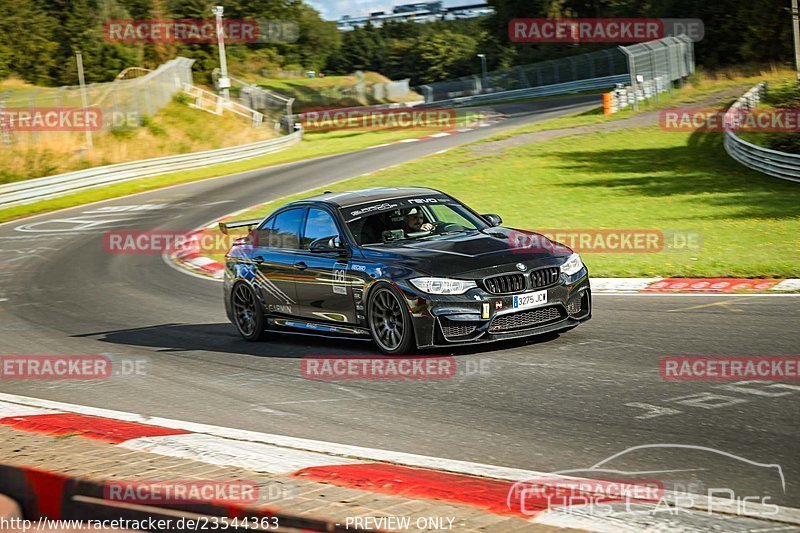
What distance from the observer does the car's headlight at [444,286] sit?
351 inches

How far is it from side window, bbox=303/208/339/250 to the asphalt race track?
1.13m

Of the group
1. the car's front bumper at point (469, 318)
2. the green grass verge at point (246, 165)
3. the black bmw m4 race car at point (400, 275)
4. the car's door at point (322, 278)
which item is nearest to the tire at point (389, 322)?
the black bmw m4 race car at point (400, 275)

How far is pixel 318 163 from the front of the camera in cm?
3934

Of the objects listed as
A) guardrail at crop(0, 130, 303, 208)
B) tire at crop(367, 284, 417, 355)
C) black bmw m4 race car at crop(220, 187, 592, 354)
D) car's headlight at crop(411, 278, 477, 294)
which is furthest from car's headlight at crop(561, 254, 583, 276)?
guardrail at crop(0, 130, 303, 208)

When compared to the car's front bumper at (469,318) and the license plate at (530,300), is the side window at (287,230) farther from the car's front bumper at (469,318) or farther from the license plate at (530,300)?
the license plate at (530,300)

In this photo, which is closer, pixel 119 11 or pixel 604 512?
pixel 604 512

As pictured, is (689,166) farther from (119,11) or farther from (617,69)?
(119,11)

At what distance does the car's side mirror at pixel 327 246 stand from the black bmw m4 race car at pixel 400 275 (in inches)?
0.5

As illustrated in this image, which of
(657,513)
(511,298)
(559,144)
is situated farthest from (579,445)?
(559,144)

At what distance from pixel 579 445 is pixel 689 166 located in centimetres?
2389

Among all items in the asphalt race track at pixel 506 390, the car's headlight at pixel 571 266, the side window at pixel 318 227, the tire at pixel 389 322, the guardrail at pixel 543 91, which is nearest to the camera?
the asphalt race track at pixel 506 390

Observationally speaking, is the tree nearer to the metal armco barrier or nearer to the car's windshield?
the car's windshield

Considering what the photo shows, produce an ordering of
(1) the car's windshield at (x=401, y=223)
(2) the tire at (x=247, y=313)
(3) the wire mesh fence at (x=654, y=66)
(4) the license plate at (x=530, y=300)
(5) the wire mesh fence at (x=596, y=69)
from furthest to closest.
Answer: (5) the wire mesh fence at (x=596, y=69) < (3) the wire mesh fence at (x=654, y=66) < (2) the tire at (x=247, y=313) < (1) the car's windshield at (x=401, y=223) < (4) the license plate at (x=530, y=300)

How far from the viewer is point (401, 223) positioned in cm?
1028
